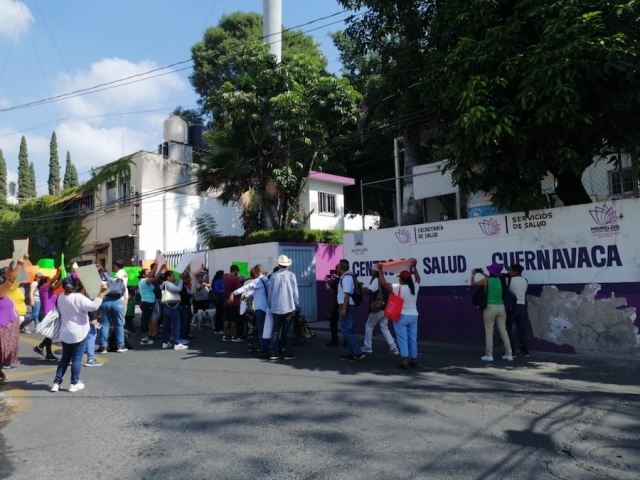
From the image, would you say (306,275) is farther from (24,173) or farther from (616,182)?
(24,173)

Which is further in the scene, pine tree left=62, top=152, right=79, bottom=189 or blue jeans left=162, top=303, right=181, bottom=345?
pine tree left=62, top=152, right=79, bottom=189

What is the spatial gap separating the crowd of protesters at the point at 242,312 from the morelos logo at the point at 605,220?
1.58m

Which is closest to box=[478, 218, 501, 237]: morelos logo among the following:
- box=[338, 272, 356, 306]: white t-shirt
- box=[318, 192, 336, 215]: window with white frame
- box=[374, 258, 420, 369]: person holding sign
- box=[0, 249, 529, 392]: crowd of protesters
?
box=[0, 249, 529, 392]: crowd of protesters

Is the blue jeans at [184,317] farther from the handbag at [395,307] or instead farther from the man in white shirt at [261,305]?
the handbag at [395,307]

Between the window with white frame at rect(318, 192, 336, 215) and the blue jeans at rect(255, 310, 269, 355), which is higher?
the window with white frame at rect(318, 192, 336, 215)

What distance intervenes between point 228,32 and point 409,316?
34007mm

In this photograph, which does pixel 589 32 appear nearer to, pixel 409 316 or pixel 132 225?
pixel 409 316

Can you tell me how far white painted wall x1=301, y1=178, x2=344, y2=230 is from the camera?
23.6 m

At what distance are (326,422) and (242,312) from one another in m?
5.70

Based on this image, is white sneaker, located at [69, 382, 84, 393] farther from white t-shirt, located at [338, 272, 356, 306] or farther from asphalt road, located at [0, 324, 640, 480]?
white t-shirt, located at [338, 272, 356, 306]

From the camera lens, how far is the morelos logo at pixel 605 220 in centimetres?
920

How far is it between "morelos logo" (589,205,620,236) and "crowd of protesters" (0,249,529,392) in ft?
5.19

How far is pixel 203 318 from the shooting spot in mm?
14617

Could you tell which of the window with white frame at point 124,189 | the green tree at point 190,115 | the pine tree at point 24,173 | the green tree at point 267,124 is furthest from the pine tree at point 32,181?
the green tree at point 267,124
